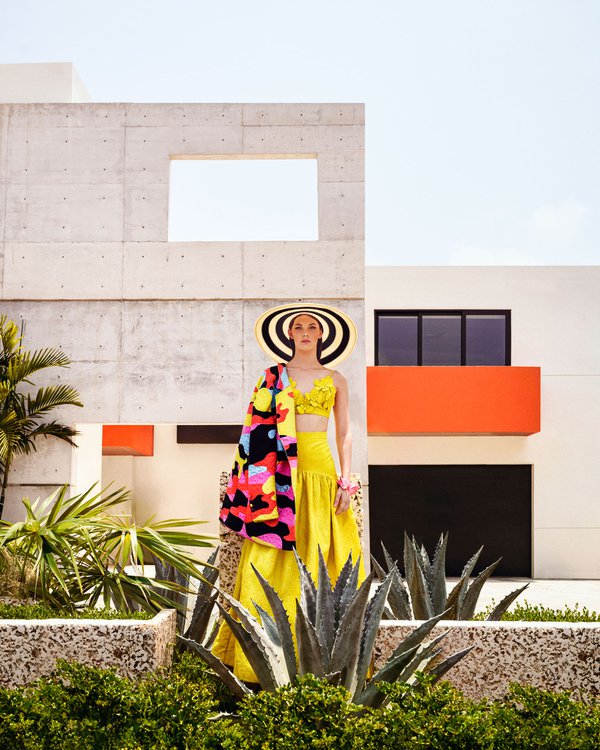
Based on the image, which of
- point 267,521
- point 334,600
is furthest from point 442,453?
point 334,600

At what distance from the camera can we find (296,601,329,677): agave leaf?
334cm

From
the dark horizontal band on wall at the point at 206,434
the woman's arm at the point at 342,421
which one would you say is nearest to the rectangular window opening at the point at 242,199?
the woman's arm at the point at 342,421

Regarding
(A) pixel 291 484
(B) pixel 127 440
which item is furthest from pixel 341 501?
(B) pixel 127 440

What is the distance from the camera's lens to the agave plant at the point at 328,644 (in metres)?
3.38

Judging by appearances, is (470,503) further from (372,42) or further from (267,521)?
(267,521)

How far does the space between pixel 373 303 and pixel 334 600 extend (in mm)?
12831

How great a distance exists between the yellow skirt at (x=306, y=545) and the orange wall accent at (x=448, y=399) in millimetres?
9458

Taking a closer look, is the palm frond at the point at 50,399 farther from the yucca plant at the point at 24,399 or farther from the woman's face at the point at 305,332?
the woman's face at the point at 305,332

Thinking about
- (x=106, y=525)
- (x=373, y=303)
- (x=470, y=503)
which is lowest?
(x=470, y=503)

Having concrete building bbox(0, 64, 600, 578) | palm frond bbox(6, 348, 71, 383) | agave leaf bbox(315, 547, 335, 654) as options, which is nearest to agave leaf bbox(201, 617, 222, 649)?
agave leaf bbox(315, 547, 335, 654)

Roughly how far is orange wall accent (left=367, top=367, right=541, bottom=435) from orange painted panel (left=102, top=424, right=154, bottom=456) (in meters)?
4.20

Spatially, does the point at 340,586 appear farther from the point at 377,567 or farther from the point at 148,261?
the point at 148,261

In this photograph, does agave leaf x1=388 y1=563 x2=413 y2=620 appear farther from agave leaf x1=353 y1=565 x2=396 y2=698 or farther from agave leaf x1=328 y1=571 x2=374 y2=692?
agave leaf x1=328 y1=571 x2=374 y2=692

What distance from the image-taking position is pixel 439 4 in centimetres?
725
